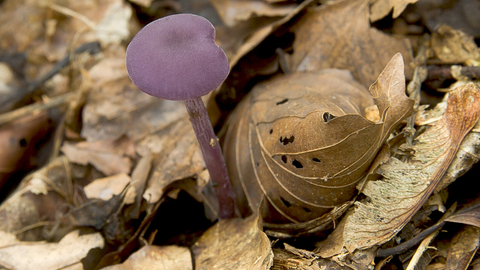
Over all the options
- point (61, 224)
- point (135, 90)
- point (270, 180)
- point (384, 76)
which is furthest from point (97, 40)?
point (384, 76)

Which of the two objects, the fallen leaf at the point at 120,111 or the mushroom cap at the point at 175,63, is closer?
the mushroom cap at the point at 175,63

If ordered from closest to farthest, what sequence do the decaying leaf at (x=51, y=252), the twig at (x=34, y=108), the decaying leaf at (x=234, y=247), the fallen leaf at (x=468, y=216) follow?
the fallen leaf at (x=468, y=216)
the decaying leaf at (x=234, y=247)
the decaying leaf at (x=51, y=252)
the twig at (x=34, y=108)

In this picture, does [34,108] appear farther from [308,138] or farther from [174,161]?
[308,138]

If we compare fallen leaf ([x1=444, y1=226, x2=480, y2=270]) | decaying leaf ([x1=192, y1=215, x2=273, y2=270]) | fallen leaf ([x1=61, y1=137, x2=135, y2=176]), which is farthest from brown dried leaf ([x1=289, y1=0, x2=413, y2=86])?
fallen leaf ([x1=61, y1=137, x2=135, y2=176])

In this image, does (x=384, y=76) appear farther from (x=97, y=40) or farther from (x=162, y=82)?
(x=97, y=40)

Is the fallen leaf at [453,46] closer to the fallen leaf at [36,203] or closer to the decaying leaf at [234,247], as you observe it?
the decaying leaf at [234,247]

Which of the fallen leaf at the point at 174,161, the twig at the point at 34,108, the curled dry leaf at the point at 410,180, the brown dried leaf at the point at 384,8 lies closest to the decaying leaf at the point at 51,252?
the fallen leaf at the point at 174,161

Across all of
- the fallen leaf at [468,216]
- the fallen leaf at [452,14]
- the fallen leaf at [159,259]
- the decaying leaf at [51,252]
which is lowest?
the decaying leaf at [51,252]

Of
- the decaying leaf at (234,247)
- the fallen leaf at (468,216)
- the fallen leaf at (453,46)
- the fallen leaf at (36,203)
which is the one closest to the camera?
the fallen leaf at (468,216)
